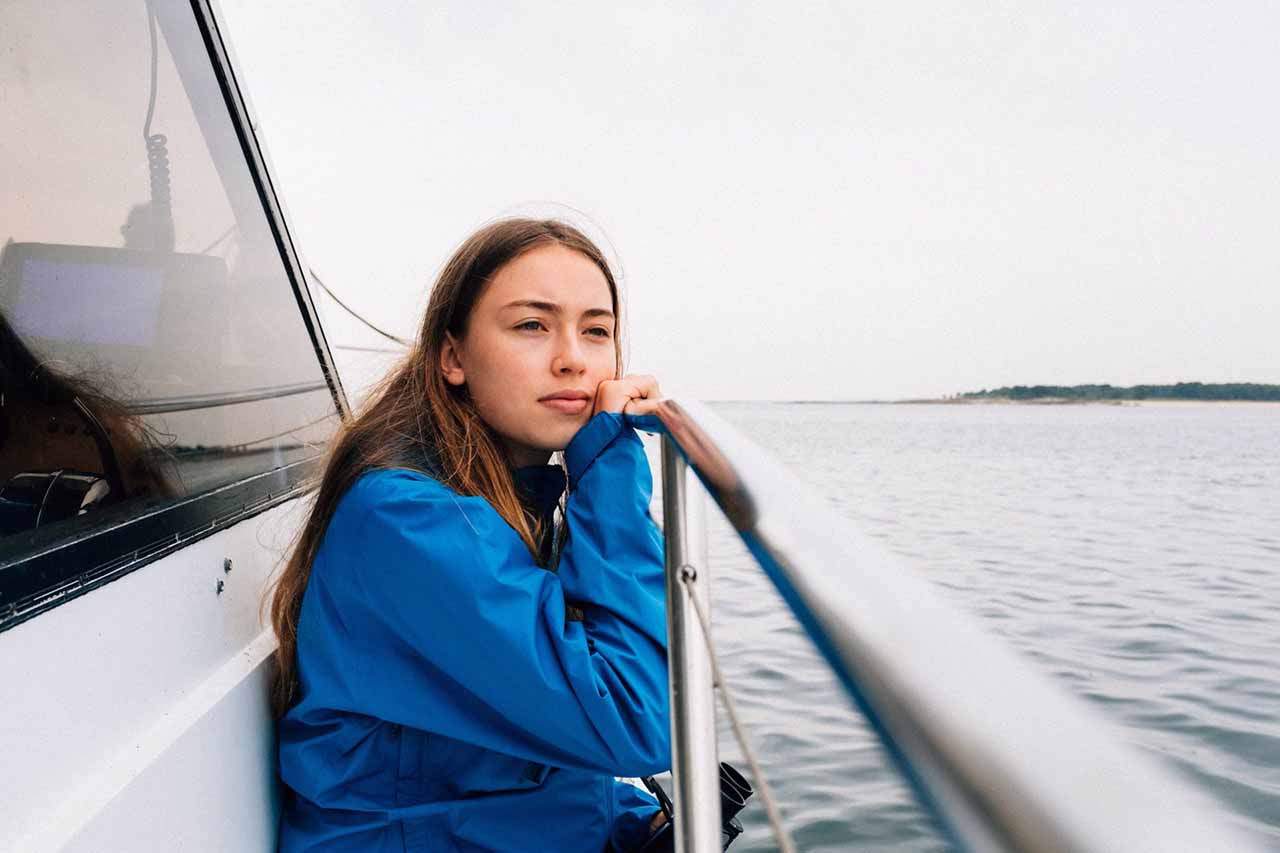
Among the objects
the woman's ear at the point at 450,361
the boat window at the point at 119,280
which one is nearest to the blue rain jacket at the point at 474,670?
the boat window at the point at 119,280

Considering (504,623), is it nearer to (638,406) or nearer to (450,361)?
(638,406)

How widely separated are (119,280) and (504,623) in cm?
91

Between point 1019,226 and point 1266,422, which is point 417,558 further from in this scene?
point 1266,422

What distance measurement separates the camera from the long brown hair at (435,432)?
171cm

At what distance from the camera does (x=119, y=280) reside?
1572 mm

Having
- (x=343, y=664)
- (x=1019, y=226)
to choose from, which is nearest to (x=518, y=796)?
(x=343, y=664)

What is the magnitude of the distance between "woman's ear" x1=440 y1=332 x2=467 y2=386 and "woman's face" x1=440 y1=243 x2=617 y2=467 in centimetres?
3

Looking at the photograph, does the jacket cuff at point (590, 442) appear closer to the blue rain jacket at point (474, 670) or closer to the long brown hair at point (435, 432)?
the blue rain jacket at point (474, 670)

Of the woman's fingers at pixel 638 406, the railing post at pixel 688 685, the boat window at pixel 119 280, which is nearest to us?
the railing post at pixel 688 685

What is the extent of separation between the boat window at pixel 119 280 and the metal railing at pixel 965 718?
2.91ft

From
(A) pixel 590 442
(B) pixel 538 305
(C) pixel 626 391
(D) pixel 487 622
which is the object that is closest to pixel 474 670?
(D) pixel 487 622

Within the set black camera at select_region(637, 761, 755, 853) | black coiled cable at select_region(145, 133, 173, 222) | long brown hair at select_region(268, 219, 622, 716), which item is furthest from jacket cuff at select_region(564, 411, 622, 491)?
black coiled cable at select_region(145, 133, 173, 222)

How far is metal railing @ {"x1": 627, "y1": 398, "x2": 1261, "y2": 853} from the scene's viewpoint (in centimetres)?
22

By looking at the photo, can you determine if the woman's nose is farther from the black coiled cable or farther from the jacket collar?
the black coiled cable
